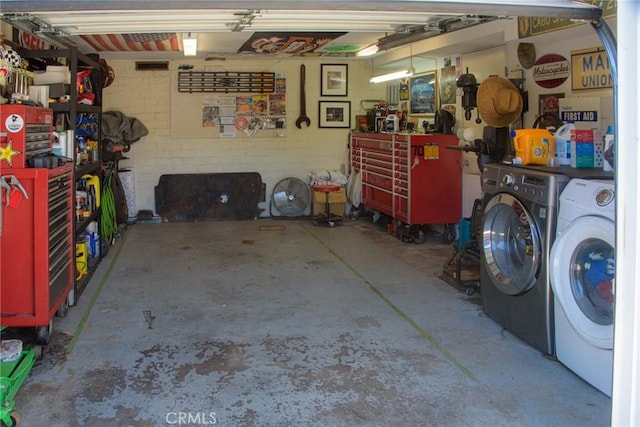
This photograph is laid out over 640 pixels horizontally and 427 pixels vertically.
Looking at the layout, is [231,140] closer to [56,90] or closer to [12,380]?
[56,90]

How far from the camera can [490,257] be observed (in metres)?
4.09

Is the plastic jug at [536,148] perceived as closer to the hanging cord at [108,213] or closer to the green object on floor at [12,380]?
the green object on floor at [12,380]

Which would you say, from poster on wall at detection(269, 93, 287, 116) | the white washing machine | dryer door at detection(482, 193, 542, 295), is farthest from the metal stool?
the white washing machine

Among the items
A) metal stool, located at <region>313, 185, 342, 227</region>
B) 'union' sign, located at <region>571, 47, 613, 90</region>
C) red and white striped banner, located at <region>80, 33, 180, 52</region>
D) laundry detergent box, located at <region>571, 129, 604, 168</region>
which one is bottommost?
metal stool, located at <region>313, 185, 342, 227</region>

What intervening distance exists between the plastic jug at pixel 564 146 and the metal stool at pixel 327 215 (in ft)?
14.7

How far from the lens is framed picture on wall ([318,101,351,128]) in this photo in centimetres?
926

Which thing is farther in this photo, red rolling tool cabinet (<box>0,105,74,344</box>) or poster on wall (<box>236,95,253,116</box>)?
poster on wall (<box>236,95,253,116</box>)

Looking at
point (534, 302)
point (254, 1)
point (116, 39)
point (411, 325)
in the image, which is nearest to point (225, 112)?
point (116, 39)

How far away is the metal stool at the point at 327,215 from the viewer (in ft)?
27.2

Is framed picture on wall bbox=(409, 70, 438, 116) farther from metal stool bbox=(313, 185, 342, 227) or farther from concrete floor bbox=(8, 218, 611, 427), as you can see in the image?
concrete floor bbox=(8, 218, 611, 427)

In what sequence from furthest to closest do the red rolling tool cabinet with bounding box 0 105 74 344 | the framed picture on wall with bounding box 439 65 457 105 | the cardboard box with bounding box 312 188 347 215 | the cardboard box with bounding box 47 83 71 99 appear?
the cardboard box with bounding box 312 188 347 215
the framed picture on wall with bounding box 439 65 457 105
the cardboard box with bounding box 47 83 71 99
the red rolling tool cabinet with bounding box 0 105 74 344

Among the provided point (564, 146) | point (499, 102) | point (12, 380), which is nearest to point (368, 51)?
point (499, 102)

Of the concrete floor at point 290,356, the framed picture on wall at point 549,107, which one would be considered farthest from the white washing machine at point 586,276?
the framed picture on wall at point 549,107

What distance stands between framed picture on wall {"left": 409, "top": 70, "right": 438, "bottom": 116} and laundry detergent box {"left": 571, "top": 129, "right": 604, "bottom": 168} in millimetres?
3886
